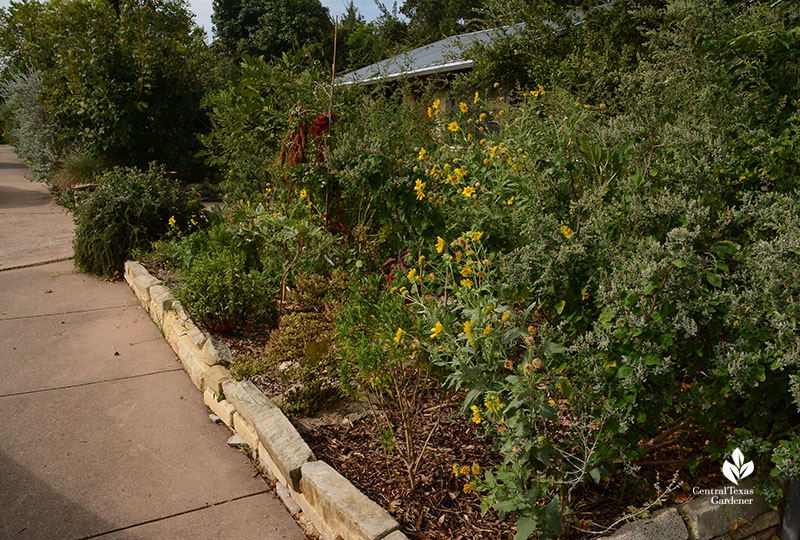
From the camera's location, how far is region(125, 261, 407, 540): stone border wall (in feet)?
8.04

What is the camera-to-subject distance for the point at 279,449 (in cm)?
297

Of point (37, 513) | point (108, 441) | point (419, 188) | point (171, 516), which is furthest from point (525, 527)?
point (108, 441)

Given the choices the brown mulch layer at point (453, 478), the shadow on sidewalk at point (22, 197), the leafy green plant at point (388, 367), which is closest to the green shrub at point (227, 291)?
the leafy green plant at point (388, 367)

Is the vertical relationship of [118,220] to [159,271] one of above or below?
above

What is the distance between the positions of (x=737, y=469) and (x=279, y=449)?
2.13 m

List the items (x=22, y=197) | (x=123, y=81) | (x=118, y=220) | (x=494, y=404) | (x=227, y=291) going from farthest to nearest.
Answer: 1. (x=22, y=197)
2. (x=123, y=81)
3. (x=118, y=220)
4. (x=227, y=291)
5. (x=494, y=404)

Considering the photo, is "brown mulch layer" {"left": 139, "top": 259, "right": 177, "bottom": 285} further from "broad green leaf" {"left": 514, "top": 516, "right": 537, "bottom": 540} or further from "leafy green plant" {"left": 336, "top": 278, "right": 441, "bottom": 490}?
"broad green leaf" {"left": 514, "top": 516, "right": 537, "bottom": 540}

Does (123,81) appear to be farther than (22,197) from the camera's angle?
No

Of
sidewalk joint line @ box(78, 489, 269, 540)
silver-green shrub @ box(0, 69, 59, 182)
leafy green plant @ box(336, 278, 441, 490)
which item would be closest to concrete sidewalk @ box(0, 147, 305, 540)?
sidewalk joint line @ box(78, 489, 269, 540)

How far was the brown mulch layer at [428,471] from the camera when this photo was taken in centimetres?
253

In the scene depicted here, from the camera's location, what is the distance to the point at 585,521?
2408 millimetres

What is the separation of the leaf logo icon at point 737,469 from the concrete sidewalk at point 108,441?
1960 millimetres

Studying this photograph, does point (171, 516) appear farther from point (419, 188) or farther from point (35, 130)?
point (35, 130)

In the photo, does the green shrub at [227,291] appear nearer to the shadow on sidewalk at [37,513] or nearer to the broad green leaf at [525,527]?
the shadow on sidewalk at [37,513]
